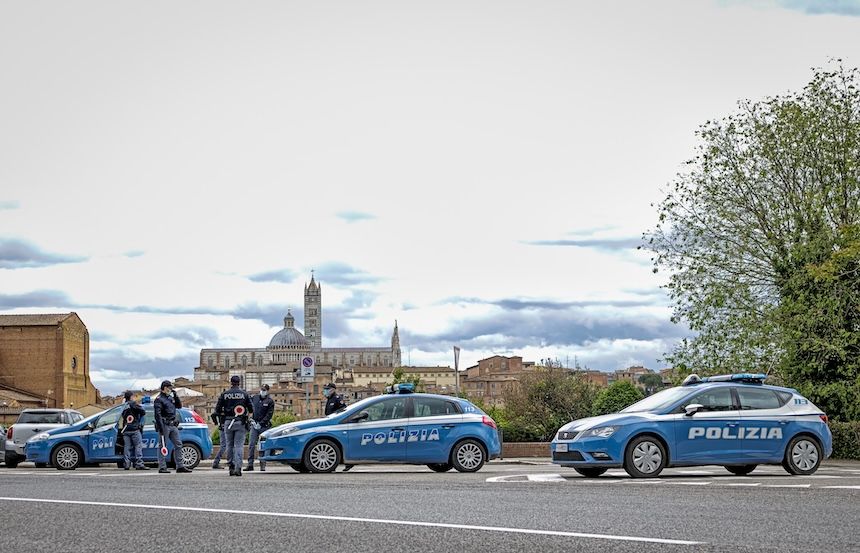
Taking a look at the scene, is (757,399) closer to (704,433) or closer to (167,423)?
(704,433)

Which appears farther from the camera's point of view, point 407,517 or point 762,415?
point 762,415

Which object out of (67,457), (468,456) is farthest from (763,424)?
(67,457)

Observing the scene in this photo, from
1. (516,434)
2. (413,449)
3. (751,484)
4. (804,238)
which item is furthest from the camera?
(516,434)

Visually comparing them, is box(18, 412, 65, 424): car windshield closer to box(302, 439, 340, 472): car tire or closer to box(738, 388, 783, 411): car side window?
box(302, 439, 340, 472): car tire

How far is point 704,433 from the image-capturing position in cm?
1745

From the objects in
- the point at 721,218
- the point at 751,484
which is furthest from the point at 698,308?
the point at 751,484

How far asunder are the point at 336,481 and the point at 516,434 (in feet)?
64.2

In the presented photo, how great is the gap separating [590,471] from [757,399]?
9.67 feet

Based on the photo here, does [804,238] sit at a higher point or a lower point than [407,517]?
higher

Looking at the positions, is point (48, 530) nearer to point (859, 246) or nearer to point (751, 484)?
point (751, 484)

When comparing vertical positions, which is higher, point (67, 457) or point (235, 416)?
point (235, 416)

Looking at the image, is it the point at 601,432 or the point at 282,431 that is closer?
the point at 601,432

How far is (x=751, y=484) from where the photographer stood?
591 inches

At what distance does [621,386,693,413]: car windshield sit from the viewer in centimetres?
1761
